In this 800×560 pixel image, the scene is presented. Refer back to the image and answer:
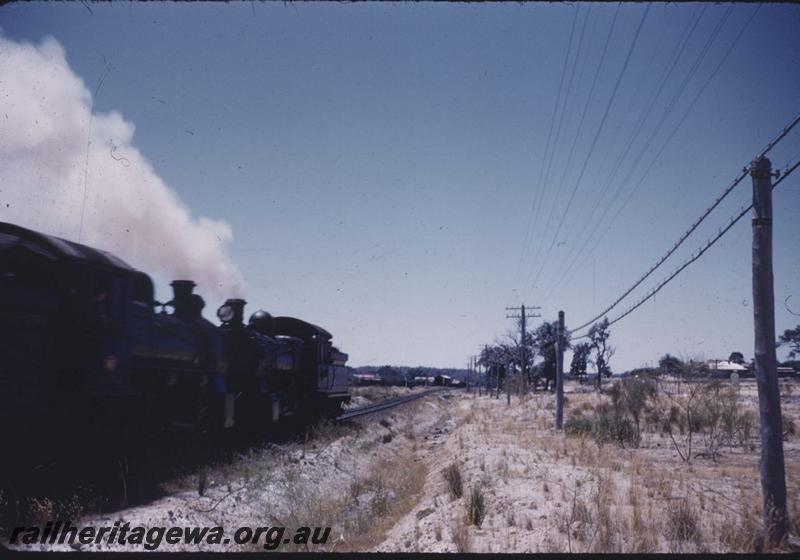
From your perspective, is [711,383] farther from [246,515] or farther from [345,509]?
[246,515]

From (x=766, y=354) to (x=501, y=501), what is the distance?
182 inches

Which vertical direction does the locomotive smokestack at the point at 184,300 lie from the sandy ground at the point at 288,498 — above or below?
above

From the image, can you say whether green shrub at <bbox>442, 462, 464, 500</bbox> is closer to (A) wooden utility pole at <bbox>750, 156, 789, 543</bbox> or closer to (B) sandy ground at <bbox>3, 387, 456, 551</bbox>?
(B) sandy ground at <bbox>3, 387, 456, 551</bbox>

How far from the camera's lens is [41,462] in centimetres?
764

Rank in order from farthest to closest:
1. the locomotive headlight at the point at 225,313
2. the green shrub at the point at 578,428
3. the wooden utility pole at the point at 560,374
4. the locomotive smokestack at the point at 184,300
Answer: the wooden utility pole at the point at 560,374 → the green shrub at the point at 578,428 → the locomotive headlight at the point at 225,313 → the locomotive smokestack at the point at 184,300

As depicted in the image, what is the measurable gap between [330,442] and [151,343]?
890cm

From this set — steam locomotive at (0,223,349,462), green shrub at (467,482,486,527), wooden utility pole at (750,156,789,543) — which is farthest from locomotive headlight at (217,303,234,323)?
wooden utility pole at (750,156,789,543)

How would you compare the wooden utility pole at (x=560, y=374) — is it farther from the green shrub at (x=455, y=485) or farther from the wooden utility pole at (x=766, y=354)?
the wooden utility pole at (x=766, y=354)

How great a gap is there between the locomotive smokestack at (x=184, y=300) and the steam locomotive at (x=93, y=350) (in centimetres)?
3

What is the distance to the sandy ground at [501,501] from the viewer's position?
6941 millimetres

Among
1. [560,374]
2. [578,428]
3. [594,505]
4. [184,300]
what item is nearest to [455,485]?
[594,505]

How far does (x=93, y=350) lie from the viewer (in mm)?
8305

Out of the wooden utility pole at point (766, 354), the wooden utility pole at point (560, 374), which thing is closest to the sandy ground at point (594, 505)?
the wooden utility pole at point (766, 354)

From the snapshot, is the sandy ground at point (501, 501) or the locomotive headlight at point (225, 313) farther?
the locomotive headlight at point (225, 313)
